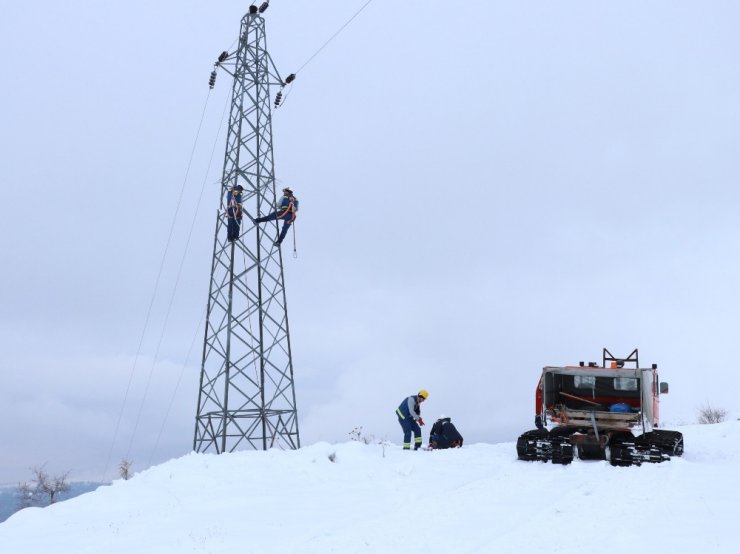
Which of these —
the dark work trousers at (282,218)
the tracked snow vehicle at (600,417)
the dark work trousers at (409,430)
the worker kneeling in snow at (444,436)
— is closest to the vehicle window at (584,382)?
the tracked snow vehicle at (600,417)

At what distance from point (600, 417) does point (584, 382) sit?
1870mm

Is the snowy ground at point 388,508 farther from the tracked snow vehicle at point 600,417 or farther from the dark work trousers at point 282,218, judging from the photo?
the dark work trousers at point 282,218

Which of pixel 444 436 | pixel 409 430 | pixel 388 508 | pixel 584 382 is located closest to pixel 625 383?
pixel 584 382

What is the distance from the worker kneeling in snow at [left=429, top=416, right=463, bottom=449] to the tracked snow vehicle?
258cm

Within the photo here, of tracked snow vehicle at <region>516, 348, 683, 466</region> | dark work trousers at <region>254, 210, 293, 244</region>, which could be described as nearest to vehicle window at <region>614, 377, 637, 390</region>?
tracked snow vehicle at <region>516, 348, 683, 466</region>

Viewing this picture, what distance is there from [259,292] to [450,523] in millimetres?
13153

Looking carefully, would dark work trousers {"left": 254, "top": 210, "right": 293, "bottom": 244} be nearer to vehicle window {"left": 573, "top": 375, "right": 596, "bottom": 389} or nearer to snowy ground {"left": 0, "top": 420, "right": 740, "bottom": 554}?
snowy ground {"left": 0, "top": 420, "right": 740, "bottom": 554}

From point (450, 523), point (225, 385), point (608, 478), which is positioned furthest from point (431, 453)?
point (450, 523)

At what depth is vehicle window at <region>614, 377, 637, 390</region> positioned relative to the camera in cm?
2053

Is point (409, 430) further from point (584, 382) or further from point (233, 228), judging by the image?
point (233, 228)

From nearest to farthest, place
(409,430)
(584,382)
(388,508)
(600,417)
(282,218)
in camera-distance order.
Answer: (388,508) < (600,417) < (409,430) < (584,382) < (282,218)

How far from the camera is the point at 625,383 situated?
20672mm

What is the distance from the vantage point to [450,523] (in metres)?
10.1

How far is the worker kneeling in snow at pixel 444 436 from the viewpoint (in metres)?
21.2
